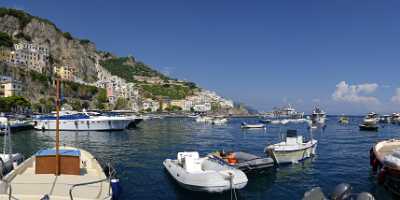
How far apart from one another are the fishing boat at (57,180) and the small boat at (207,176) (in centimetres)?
467

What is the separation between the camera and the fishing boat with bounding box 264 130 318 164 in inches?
1266

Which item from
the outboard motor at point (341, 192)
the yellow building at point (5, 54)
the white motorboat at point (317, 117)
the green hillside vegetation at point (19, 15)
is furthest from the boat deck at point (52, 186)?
the green hillside vegetation at point (19, 15)

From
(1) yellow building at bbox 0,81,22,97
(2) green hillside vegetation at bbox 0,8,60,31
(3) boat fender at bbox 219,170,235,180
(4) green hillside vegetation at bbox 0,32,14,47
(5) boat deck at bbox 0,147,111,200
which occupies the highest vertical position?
(2) green hillside vegetation at bbox 0,8,60,31

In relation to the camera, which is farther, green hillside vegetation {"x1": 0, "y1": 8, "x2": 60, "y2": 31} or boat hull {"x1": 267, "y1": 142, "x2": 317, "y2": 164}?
green hillside vegetation {"x1": 0, "y1": 8, "x2": 60, "y2": 31}

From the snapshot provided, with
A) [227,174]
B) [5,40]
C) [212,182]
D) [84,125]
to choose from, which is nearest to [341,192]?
[227,174]

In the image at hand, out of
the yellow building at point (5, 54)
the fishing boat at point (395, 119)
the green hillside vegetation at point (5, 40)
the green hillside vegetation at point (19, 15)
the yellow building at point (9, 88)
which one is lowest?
the fishing boat at point (395, 119)

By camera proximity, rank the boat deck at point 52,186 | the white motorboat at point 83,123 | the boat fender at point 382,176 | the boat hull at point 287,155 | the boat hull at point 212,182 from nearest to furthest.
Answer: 1. the boat deck at point 52,186
2. the boat hull at point 212,182
3. the boat fender at point 382,176
4. the boat hull at point 287,155
5. the white motorboat at point 83,123

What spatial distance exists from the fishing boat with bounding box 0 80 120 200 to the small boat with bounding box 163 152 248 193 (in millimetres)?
4667

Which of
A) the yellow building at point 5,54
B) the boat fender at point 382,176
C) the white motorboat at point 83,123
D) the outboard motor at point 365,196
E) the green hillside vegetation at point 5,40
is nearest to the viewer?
the outboard motor at point 365,196

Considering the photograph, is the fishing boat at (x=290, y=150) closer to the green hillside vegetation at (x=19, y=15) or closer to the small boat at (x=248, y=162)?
the small boat at (x=248, y=162)

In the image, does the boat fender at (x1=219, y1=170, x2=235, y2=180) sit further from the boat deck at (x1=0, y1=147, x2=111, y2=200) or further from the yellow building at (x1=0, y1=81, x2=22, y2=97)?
the yellow building at (x1=0, y1=81, x2=22, y2=97)

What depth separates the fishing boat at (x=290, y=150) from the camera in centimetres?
3216

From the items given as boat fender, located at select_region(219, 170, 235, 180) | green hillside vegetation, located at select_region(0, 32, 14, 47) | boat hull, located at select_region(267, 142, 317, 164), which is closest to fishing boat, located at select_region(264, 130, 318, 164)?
boat hull, located at select_region(267, 142, 317, 164)

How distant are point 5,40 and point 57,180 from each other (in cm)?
17905
